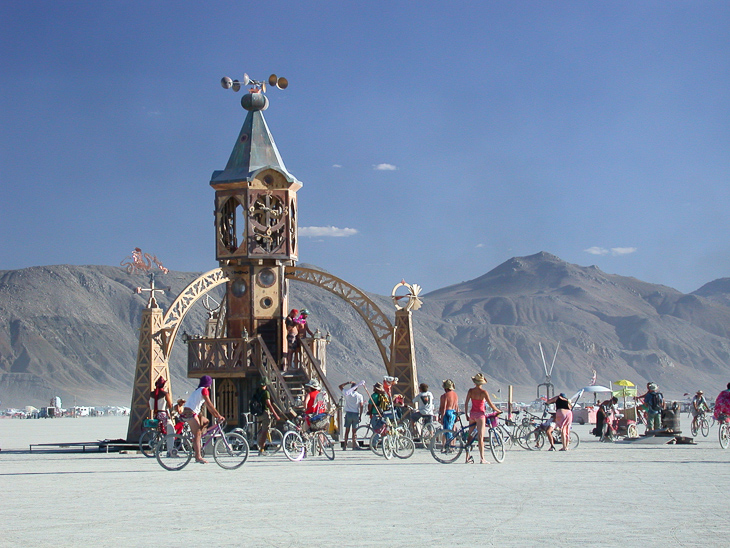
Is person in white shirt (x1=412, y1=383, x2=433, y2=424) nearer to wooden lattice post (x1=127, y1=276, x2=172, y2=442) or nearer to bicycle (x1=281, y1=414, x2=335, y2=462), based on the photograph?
bicycle (x1=281, y1=414, x2=335, y2=462)

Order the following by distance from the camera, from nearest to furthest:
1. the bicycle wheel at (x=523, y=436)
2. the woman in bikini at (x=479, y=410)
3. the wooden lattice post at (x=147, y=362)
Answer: the woman in bikini at (x=479, y=410)
the bicycle wheel at (x=523, y=436)
the wooden lattice post at (x=147, y=362)

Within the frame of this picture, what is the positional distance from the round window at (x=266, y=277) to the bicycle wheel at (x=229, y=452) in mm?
10727

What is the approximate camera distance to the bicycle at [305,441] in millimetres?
20609

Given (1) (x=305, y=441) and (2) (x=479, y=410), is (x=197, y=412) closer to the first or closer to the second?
(1) (x=305, y=441)

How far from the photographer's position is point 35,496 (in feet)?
45.4

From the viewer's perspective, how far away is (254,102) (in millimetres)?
30281

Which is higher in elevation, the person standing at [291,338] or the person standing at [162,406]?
the person standing at [291,338]

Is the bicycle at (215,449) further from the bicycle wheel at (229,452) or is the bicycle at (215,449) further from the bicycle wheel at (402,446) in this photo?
the bicycle wheel at (402,446)

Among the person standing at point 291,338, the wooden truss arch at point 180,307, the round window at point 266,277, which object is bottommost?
the person standing at point 291,338

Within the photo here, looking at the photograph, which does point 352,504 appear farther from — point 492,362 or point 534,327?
point 534,327

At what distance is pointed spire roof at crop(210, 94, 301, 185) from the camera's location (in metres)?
28.8

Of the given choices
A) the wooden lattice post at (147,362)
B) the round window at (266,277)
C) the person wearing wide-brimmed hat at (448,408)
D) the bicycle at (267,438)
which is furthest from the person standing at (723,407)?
the wooden lattice post at (147,362)

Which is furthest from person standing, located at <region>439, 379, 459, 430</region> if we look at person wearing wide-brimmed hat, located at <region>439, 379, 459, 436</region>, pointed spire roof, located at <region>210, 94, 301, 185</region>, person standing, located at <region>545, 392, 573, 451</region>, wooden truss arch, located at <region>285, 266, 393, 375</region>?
→ pointed spire roof, located at <region>210, 94, 301, 185</region>

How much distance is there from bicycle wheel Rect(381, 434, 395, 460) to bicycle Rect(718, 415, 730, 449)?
320 inches
